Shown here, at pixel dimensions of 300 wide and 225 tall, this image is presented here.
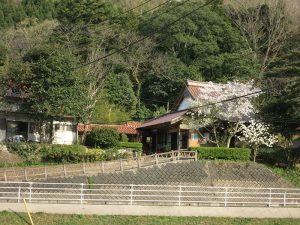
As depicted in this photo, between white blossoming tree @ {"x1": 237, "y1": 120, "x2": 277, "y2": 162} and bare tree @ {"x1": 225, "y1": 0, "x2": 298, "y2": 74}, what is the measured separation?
16.6 metres

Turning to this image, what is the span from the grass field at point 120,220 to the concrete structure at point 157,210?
1.03 feet

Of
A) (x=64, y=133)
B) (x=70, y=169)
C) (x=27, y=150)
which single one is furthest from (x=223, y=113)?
(x=27, y=150)

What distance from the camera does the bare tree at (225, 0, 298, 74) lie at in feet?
168

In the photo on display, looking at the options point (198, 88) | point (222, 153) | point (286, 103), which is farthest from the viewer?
point (198, 88)

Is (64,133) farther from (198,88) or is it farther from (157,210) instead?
(157,210)

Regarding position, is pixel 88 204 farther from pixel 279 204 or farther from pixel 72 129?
pixel 72 129

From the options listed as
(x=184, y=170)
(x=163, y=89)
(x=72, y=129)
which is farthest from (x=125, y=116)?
(x=184, y=170)

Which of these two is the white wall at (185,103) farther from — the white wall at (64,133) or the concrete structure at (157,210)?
the concrete structure at (157,210)

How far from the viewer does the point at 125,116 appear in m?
48.2

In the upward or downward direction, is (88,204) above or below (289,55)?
below

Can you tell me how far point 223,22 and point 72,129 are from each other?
23819mm

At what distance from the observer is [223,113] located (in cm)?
3425

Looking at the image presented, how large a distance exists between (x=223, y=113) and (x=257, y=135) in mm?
2860

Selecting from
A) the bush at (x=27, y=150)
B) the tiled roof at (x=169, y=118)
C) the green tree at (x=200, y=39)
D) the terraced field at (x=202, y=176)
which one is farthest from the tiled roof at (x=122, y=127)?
the terraced field at (x=202, y=176)
